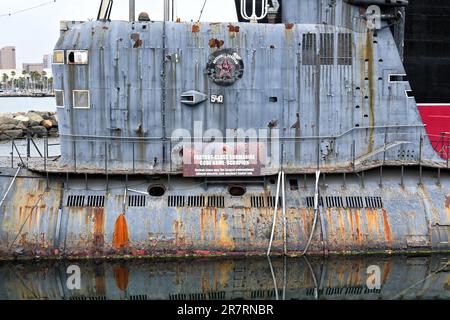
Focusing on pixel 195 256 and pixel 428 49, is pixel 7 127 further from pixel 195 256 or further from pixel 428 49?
pixel 428 49

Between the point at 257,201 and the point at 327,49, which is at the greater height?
the point at 327,49

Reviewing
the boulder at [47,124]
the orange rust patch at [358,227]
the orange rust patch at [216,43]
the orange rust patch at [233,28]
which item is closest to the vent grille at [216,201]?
the orange rust patch at [358,227]

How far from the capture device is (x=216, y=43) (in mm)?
19812

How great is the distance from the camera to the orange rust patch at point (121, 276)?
17938 millimetres

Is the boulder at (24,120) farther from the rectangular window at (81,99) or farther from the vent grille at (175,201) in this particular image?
the vent grille at (175,201)

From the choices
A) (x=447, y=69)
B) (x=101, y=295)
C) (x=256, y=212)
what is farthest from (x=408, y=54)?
(x=101, y=295)

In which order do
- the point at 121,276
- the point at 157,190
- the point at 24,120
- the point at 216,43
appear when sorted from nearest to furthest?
the point at 121,276
the point at 216,43
the point at 157,190
the point at 24,120

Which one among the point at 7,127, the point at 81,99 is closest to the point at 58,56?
the point at 81,99

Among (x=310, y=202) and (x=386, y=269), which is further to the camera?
(x=310, y=202)

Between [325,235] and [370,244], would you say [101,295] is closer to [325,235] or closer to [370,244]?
[325,235]

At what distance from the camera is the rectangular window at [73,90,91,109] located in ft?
65.1

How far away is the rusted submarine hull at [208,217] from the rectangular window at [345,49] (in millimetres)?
3732

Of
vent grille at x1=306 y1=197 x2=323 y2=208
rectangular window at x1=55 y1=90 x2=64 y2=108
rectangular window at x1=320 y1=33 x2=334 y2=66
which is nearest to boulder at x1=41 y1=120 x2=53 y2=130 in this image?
rectangular window at x1=55 y1=90 x2=64 y2=108

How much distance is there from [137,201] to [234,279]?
392cm
